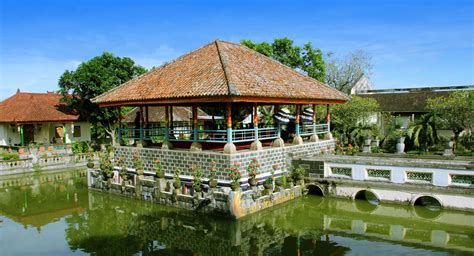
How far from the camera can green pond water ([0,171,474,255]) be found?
9.29 meters

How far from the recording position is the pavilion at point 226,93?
12.7m

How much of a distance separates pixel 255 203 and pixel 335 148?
729cm

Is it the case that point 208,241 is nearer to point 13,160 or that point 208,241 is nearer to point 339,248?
point 339,248

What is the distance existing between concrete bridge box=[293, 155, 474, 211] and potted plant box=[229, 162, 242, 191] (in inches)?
134

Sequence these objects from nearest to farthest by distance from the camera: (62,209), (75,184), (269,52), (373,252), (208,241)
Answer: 1. (373,252)
2. (208,241)
3. (62,209)
4. (75,184)
5. (269,52)

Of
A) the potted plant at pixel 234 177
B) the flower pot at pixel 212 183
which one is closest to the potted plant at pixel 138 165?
the flower pot at pixel 212 183

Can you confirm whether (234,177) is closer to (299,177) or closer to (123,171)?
(299,177)

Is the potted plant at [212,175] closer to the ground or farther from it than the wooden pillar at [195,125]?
closer to the ground

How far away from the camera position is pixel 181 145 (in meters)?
16.6

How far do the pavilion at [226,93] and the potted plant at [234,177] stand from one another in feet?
1.19

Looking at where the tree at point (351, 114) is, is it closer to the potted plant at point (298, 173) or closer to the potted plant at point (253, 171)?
the potted plant at point (298, 173)

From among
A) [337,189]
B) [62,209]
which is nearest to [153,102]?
[62,209]

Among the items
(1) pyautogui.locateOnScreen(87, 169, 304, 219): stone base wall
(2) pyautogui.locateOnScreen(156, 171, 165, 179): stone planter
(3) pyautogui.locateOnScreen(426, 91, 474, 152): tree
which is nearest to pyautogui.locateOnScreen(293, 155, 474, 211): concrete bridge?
(1) pyautogui.locateOnScreen(87, 169, 304, 219): stone base wall

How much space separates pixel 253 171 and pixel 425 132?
11338 millimetres
